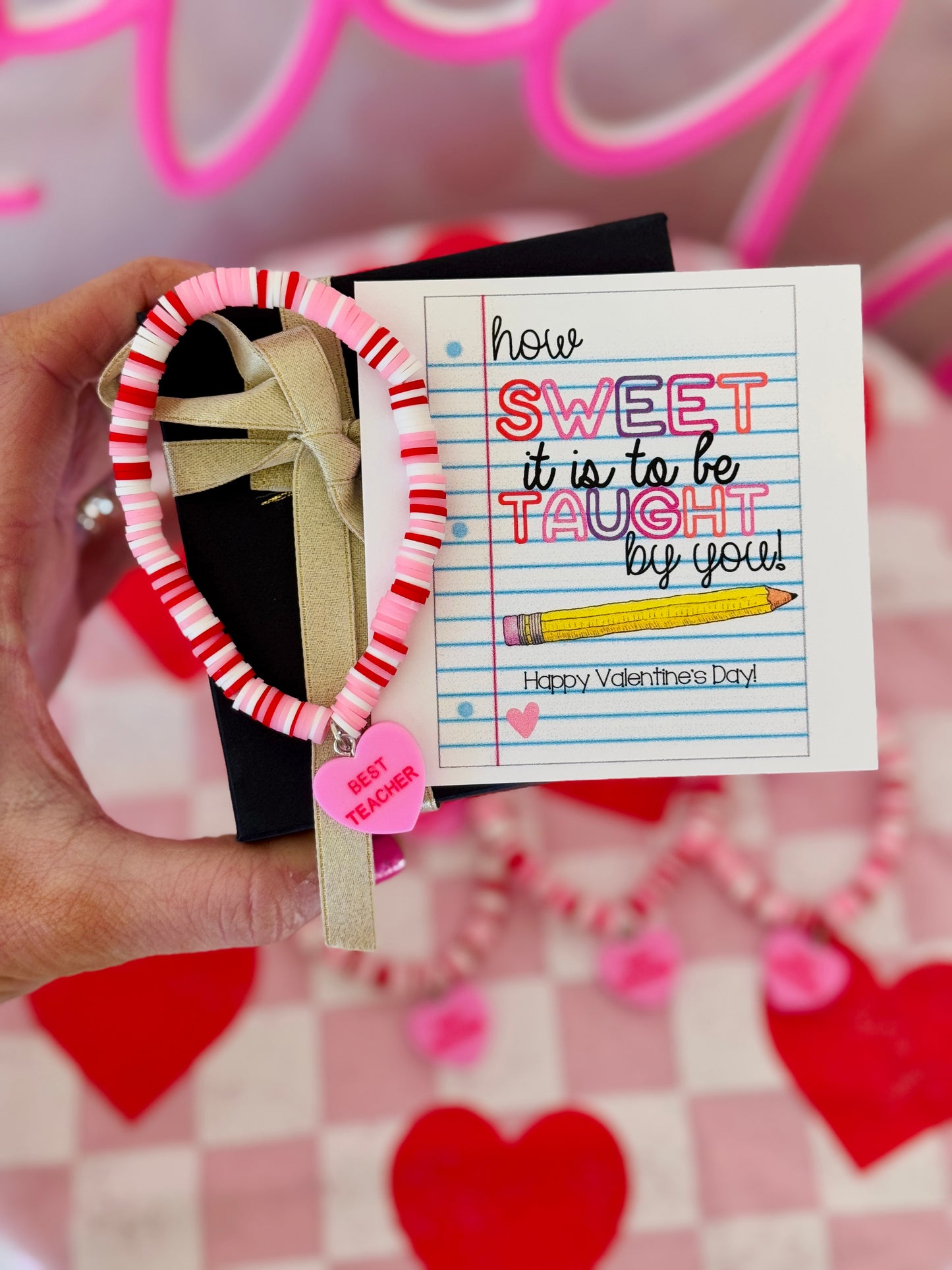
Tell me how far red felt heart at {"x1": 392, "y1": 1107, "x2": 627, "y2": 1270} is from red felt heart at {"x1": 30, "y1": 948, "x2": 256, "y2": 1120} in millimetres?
263

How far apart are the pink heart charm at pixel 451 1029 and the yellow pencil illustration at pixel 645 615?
65cm

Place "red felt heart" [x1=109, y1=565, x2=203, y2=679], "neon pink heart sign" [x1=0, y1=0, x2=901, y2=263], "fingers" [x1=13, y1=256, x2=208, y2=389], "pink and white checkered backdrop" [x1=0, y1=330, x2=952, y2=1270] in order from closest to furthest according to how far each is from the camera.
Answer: "fingers" [x1=13, y1=256, x2=208, y2=389] < "neon pink heart sign" [x1=0, y1=0, x2=901, y2=263] < "pink and white checkered backdrop" [x1=0, y1=330, x2=952, y2=1270] < "red felt heart" [x1=109, y1=565, x2=203, y2=679]

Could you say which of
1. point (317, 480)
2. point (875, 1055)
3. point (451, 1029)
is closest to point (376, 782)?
point (317, 480)

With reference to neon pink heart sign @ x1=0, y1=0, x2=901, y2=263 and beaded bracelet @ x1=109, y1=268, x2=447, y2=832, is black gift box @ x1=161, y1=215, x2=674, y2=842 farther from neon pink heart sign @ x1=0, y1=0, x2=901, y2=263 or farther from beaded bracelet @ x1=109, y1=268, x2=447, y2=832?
neon pink heart sign @ x1=0, y1=0, x2=901, y2=263

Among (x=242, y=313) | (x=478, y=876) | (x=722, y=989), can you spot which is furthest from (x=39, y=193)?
(x=722, y=989)

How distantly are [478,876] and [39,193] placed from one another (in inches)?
36.9

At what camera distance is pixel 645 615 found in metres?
0.64

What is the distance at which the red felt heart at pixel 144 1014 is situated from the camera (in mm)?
1120

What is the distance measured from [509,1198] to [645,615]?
2.62 ft

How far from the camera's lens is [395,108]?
3.96 feet

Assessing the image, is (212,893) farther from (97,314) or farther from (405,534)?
(97,314)

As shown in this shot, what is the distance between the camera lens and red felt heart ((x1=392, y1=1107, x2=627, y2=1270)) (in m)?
1.11

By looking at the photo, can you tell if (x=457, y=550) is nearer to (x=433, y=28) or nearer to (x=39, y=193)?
(x=433, y=28)

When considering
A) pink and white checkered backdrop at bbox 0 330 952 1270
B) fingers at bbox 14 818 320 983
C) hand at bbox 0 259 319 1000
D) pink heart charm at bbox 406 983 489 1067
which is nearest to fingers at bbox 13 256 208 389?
hand at bbox 0 259 319 1000
